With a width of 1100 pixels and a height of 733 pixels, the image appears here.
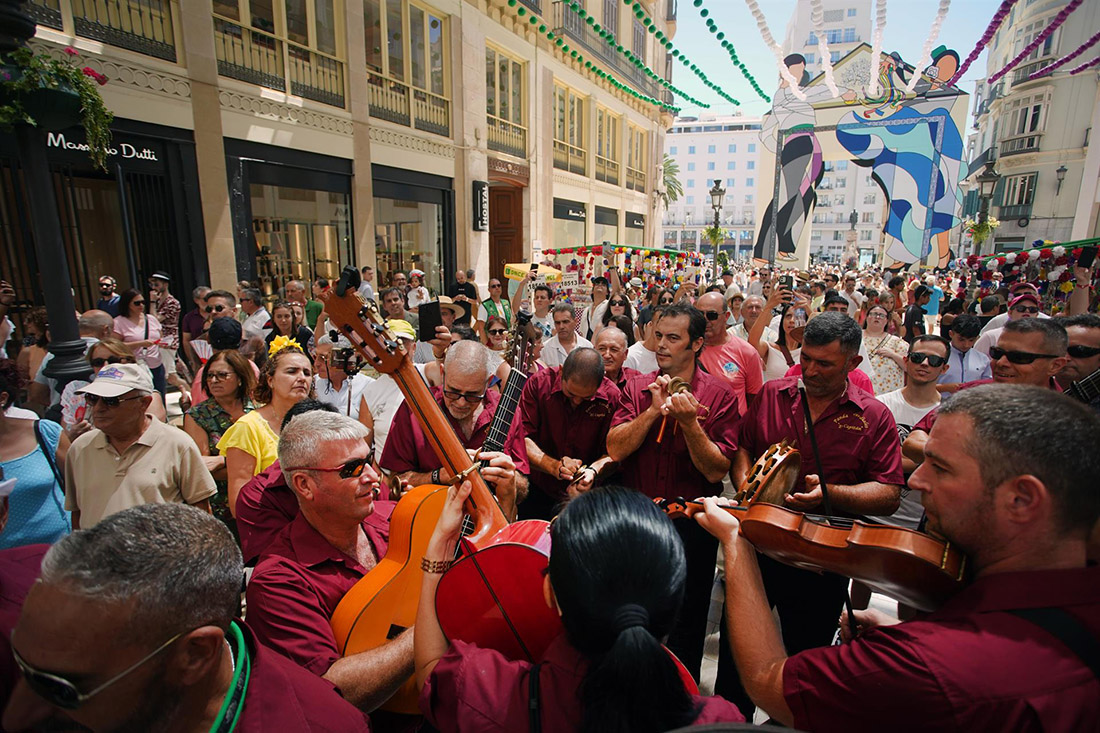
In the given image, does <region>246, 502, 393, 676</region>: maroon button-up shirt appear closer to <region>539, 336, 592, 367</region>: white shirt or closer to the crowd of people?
the crowd of people

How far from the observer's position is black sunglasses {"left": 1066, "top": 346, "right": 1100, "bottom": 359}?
318 cm

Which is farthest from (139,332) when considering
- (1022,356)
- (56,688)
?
(1022,356)

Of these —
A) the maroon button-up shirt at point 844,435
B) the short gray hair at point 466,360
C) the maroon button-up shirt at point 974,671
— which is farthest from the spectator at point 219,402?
the maroon button-up shirt at point 974,671

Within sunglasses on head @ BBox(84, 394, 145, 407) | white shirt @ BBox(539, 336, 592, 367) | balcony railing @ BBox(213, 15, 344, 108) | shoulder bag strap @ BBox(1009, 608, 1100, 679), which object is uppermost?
balcony railing @ BBox(213, 15, 344, 108)

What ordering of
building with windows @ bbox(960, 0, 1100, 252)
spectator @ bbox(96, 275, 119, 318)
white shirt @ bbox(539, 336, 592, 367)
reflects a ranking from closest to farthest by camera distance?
white shirt @ bbox(539, 336, 592, 367), spectator @ bbox(96, 275, 119, 318), building with windows @ bbox(960, 0, 1100, 252)

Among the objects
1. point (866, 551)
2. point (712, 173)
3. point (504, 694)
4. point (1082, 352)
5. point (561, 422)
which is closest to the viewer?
point (504, 694)

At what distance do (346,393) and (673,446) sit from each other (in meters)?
2.81

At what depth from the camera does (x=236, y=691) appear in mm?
1202

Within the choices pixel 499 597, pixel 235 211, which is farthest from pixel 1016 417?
pixel 235 211

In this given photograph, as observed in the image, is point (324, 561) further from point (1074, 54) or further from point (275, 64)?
point (1074, 54)

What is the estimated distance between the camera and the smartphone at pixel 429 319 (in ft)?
14.5

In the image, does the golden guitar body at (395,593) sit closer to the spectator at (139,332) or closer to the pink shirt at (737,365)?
the pink shirt at (737,365)

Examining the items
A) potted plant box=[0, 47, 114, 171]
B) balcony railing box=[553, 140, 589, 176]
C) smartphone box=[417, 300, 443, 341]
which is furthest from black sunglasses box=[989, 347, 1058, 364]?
balcony railing box=[553, 140, 589, 176]

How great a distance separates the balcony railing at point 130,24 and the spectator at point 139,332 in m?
Answer: 4.80
